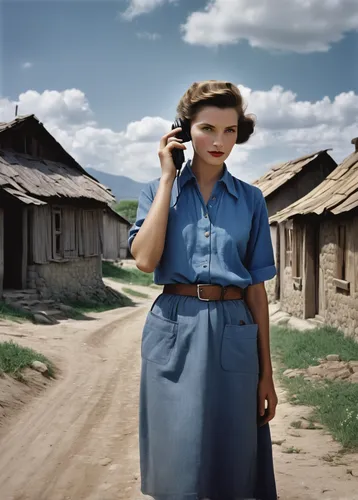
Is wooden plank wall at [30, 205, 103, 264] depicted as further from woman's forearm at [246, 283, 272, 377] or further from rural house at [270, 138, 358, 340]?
woman's forearm at [246, 283, 272, 377]

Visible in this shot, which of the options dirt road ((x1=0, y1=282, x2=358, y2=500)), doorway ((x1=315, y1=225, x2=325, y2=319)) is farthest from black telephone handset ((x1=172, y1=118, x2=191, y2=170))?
doorway ((x1=315, y1=225, x2=325, y2=319))

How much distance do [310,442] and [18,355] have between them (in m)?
4.16

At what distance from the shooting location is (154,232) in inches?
102

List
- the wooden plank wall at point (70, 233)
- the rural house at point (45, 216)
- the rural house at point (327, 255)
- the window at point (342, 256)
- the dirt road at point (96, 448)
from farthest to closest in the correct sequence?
the wooden plank wall at point (70, 233) < the rural house at point (45, 216) < the window at point (342, 256) < the rural house at point (327, 255) < the dirt road at point (96, 448)

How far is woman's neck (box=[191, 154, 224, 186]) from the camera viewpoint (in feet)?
9.14

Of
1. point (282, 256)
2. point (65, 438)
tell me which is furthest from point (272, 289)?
point (65, 438)

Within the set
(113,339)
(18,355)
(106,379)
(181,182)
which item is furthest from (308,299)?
(181,182)

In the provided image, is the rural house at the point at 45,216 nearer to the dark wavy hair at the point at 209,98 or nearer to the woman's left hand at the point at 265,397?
the dark wavy hair at the point at 209,98

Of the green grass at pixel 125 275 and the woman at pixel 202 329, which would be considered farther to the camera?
the green grass at pixel 125 275

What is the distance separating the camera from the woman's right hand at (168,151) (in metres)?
2.70

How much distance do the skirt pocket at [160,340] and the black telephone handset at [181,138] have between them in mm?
717

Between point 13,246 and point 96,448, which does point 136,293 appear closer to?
point 13,246

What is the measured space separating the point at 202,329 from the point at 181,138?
0.90m

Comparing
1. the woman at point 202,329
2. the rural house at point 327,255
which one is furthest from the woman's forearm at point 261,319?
the rural house at point 327,255
